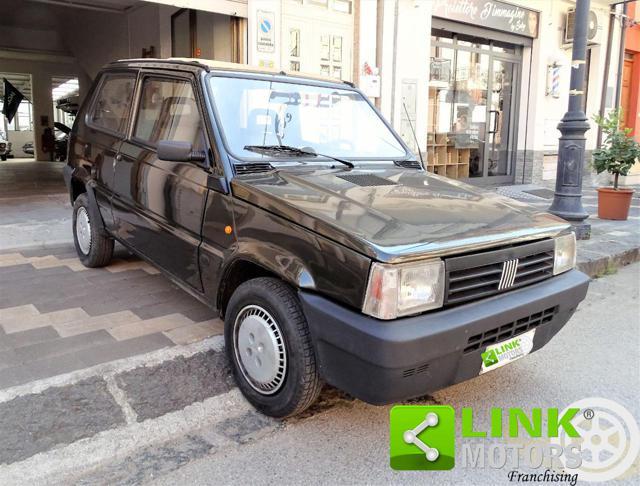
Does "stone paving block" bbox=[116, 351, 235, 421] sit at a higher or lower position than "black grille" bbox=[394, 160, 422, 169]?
lower

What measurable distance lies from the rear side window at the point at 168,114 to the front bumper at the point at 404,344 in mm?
1524

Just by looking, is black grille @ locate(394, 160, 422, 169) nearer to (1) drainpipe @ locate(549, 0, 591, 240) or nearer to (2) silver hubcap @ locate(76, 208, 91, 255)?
(2) silver hubcap @ locate(76, 208, 91, 255)

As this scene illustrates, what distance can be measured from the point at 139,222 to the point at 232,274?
126 cm

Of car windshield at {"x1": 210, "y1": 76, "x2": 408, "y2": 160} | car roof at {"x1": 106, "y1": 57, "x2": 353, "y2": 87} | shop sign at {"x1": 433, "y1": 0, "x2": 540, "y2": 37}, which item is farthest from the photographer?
shop sign at {"x1": 433, "y1": 0, "x2": 540, "y2": 37}

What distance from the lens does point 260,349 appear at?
2830 mm

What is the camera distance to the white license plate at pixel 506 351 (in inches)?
104

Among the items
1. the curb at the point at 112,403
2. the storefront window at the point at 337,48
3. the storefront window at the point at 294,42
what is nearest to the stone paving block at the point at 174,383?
the curb at the point at 112,403

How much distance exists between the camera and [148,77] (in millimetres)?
4121

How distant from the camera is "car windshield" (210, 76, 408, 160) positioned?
339 cm

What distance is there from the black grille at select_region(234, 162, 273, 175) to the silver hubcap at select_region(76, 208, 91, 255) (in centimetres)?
242

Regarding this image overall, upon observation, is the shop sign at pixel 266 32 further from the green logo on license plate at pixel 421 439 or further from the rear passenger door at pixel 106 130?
the green logo on license plate at pixel 421 439

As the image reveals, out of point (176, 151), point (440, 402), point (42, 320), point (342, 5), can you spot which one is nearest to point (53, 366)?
point (42, 320)

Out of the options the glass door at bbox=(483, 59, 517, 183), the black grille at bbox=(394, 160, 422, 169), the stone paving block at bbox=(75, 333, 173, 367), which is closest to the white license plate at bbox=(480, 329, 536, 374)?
the black grille at bbox=(394, 160, 422, 169)

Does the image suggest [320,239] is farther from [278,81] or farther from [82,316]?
[82,316]
